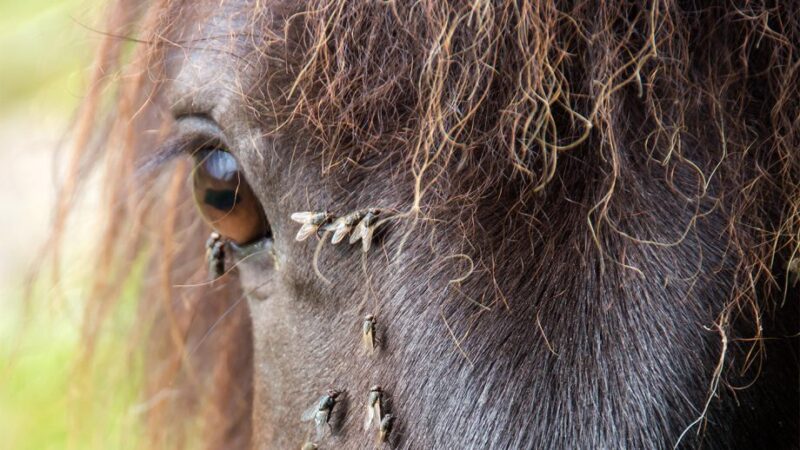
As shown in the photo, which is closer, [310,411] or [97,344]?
[310,411]

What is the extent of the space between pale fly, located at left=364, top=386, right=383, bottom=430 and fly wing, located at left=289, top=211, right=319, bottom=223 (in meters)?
0.27

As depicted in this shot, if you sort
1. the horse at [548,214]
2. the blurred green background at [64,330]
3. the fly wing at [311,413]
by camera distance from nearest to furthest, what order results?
the horse at [548,214] → the fly wing at [311,413] → the blurred green background at [64,330]

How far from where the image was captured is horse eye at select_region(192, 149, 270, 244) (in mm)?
1561

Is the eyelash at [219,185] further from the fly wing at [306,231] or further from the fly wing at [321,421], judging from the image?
the fly wing at [321,421]

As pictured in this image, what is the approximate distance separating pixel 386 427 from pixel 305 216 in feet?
1.10

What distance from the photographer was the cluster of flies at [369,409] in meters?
1.29

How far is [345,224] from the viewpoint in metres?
1.33

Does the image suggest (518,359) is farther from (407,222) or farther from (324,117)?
(324,117)

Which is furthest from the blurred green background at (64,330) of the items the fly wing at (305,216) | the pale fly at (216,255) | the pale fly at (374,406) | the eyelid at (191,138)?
the pale fly at (374,406)

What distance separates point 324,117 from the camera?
135 centimetres

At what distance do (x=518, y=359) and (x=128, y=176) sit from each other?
45.0 inches

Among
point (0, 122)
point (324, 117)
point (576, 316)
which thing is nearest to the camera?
point (576, 316)

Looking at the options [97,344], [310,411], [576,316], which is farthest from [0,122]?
[576,316]

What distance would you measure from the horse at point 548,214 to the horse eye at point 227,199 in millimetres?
176
